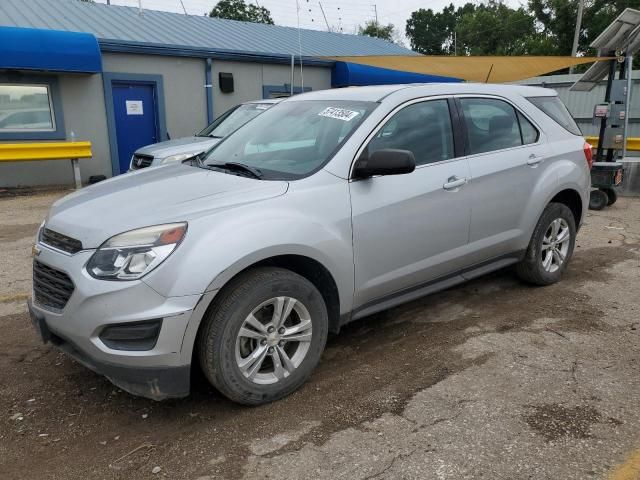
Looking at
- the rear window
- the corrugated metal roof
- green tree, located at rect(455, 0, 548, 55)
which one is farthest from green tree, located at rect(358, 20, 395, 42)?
the rear window

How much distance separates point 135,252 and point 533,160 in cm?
331

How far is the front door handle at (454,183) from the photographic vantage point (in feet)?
12.4

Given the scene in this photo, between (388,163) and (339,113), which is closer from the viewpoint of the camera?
(388,163)

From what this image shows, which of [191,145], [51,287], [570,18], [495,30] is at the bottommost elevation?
[51,287]

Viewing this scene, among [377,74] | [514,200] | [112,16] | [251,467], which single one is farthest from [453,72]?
[251,467]

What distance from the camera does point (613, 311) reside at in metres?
4.45

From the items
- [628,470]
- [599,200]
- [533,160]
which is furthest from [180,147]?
[628,470]

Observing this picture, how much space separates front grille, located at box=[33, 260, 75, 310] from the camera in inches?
109

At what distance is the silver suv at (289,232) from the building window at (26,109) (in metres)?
9.16

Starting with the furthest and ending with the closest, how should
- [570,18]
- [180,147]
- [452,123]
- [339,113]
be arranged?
[570,18], [180,147], [452,123], [339,113]

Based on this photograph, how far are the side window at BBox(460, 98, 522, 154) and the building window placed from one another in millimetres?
10257

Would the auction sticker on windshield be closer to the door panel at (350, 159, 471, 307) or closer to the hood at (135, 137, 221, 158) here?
the door panel at (350, 159, 471, 307)

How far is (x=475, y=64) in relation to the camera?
34.1 feet

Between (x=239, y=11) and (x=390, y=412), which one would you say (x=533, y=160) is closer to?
(x=390, y=412)
